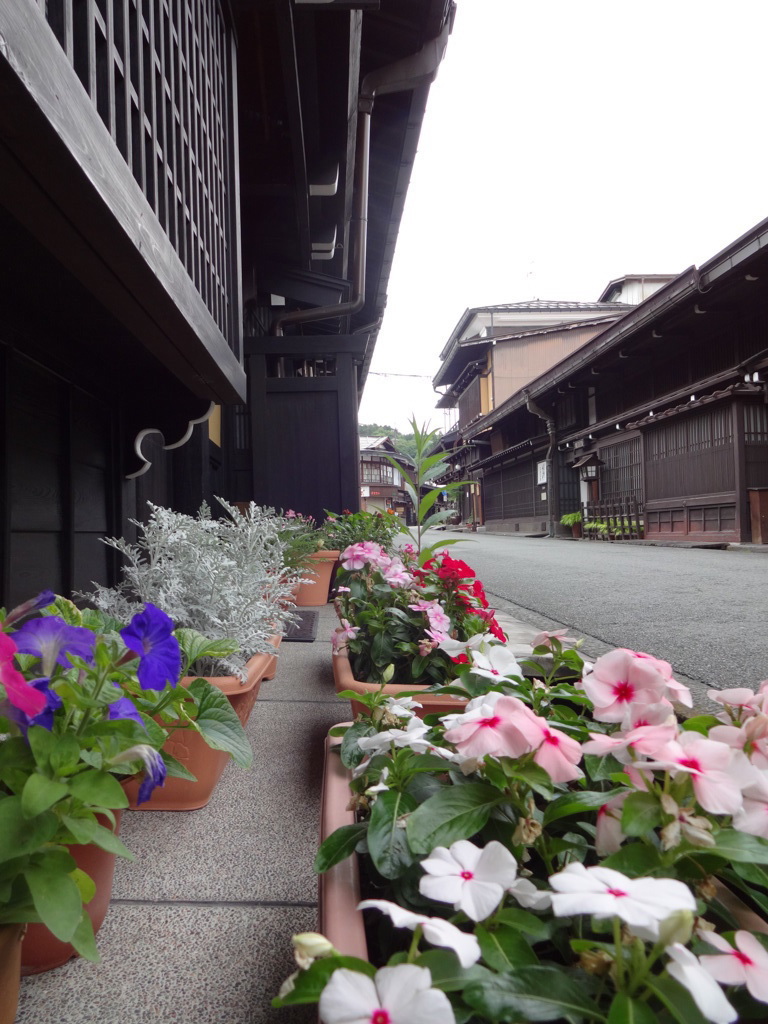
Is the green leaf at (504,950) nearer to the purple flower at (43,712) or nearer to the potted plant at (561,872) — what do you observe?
the potted plant at (561,872)

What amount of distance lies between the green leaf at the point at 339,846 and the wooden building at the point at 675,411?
9.57m

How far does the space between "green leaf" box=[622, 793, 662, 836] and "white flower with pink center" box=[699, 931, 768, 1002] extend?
0.25ft

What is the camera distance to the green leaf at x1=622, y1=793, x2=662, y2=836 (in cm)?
51

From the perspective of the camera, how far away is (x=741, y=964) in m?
0.44

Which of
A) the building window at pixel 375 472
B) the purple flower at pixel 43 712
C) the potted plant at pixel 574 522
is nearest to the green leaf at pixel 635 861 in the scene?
the purple flower at pixel 43 712

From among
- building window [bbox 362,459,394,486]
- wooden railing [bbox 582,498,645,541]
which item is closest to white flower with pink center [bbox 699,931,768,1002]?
wooden railing [bbox 582,498,645,541]

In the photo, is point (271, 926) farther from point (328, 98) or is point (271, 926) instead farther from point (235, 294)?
point (328, 98)

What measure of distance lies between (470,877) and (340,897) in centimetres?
15

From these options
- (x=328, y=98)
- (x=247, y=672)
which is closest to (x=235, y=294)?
(x=247, y=672)

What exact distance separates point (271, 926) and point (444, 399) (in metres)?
35.3

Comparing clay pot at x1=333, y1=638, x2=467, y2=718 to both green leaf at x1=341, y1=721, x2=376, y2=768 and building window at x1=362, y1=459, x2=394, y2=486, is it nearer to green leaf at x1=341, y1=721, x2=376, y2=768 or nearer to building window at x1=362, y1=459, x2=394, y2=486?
green leaf at x1=341, y1=721, x2=376, y2=768

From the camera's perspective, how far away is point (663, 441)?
12633 mm

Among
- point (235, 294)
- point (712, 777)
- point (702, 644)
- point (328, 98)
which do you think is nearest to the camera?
point (712, 777)

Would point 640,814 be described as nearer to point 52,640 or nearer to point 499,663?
point 499,663
